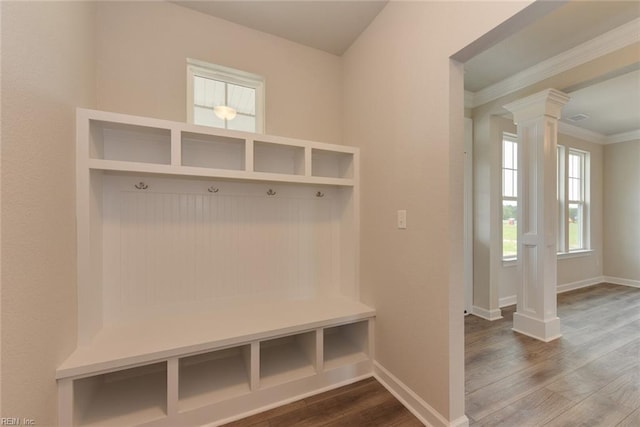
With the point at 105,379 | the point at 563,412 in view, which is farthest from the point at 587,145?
the point at 105,379

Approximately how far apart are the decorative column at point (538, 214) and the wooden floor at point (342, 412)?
6.60 ft

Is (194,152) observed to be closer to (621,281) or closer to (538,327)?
(538,327)

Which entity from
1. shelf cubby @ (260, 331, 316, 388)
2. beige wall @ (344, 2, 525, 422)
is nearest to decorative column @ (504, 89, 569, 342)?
beige wall @ (344, 2, 525, 422)

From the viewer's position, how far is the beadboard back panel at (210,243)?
1739 mm

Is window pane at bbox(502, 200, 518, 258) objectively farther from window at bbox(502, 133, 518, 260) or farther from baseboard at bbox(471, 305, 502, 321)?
baseboard at bbox(471, 305, 502, 321)

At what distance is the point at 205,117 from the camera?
202cm

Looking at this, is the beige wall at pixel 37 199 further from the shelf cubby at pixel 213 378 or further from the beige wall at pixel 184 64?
the shelf cubby at pixel 213 378

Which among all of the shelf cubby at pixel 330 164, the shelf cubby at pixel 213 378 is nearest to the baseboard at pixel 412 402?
the shelf cubby at pixel 213 378

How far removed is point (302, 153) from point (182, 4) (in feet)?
4.64

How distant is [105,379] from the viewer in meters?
1.73

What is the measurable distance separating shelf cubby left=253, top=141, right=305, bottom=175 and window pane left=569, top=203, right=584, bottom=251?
5.45m

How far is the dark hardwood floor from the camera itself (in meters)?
1.54

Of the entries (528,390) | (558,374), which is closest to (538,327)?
(558,374)

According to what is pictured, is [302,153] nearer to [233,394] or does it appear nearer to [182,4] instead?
[182,4]
